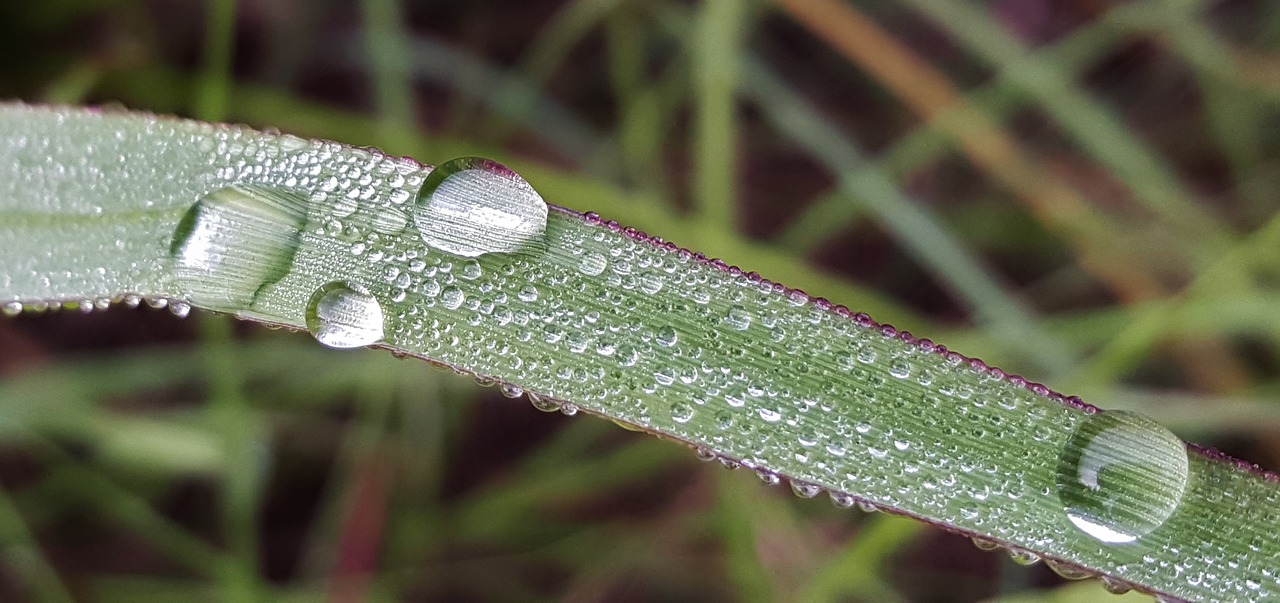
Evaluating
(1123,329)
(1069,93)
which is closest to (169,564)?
(1123,329)

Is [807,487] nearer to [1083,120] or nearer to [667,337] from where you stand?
[667,337]

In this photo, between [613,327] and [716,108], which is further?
[716,108]

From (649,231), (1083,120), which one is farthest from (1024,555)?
(1083,120)

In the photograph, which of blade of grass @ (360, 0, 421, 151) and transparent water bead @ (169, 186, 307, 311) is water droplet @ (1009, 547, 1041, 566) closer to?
transparent water bead @ (169, 186, 307, 311)

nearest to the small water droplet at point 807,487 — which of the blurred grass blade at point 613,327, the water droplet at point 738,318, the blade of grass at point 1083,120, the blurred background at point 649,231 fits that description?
the blurred grass blade at point 613,327

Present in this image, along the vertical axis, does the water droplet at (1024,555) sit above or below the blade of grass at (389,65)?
below

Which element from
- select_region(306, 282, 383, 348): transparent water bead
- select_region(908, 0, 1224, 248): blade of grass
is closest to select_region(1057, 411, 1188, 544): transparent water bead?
select_region(306, 282, 383, 348): transparent water bead

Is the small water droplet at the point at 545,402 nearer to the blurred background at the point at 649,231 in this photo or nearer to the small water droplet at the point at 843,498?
the small water droplet at the point at 843,498

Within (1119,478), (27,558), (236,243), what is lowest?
(27,558)
